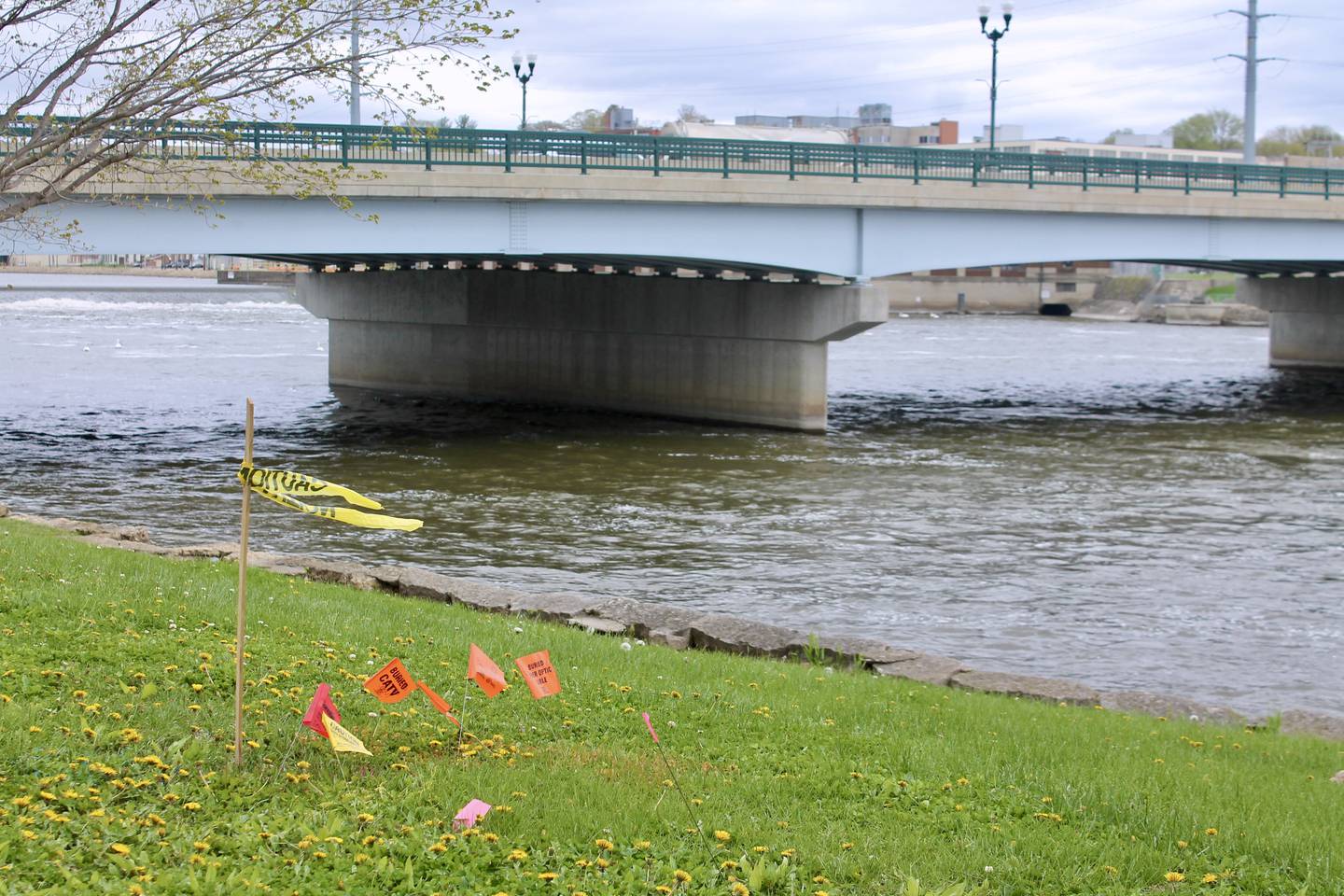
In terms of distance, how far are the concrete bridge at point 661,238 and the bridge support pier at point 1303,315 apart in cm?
1325

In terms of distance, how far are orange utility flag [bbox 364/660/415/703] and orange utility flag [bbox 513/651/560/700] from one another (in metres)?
0.56

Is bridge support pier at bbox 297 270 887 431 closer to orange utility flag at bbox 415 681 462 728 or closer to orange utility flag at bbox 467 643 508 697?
orange utility flag at bbox 415 681 462 728

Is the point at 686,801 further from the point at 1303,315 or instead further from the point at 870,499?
the point at 1303,315

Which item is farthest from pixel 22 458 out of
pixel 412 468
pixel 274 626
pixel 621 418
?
pixel 274 626

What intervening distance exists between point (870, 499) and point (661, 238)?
28.2 feet

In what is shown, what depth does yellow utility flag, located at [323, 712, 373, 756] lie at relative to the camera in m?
6.52

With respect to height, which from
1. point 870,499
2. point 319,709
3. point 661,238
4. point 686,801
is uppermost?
point 661,238

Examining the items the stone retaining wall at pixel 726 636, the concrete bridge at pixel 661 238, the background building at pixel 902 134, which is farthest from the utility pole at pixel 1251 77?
the background building at pixel 902 134

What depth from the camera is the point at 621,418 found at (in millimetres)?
37250

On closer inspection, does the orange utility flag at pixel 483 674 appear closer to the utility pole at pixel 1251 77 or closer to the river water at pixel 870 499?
the river water at pixel 870 499

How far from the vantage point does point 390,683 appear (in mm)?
7008

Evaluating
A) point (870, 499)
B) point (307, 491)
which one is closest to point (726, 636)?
point (307, 491)

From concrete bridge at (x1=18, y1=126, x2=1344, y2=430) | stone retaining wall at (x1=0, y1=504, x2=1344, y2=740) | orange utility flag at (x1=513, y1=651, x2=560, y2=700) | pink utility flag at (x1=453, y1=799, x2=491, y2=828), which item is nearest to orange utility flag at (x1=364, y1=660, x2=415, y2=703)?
orange utility flag at (x1=513, y1=651, x2=560, y2=700)

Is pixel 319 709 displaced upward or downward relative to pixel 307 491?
downward
